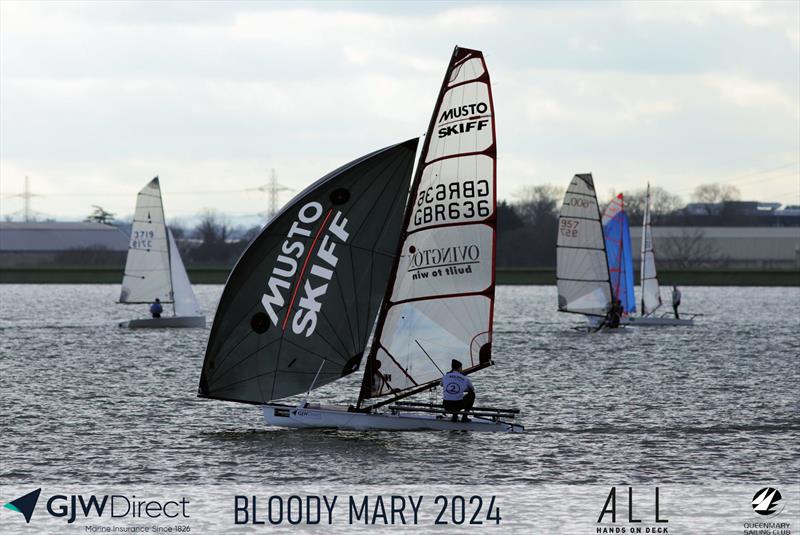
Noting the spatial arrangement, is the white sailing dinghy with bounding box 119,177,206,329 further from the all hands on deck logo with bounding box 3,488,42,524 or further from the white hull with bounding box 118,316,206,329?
the all hands on deck logo with bounding box 3,488,42,524

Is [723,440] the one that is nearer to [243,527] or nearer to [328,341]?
[328,341]

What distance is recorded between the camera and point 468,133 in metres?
26.5

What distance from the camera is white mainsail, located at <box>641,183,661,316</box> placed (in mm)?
70125

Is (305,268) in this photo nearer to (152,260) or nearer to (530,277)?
(152,260)

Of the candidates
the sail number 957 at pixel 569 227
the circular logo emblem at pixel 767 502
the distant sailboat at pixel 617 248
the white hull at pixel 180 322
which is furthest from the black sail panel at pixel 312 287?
the distant sailboat at pixel 617 248

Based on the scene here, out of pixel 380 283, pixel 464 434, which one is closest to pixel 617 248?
pixel 464 434

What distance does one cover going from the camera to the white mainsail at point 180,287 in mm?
63469

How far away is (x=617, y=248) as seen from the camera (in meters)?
66.9

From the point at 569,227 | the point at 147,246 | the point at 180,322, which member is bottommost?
the point at 180,322

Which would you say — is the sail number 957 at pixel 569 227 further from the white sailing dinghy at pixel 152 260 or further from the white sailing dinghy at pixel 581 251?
the white sailing dinghy at pixel 152 260

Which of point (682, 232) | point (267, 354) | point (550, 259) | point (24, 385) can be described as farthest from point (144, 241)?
point (682, 232)

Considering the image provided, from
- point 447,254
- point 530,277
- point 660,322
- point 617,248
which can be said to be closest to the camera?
point 447,254

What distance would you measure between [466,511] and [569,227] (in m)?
40.4

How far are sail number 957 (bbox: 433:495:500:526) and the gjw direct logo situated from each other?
4.09 m
